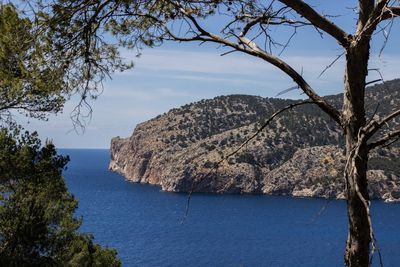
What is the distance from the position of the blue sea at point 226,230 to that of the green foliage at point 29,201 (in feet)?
154

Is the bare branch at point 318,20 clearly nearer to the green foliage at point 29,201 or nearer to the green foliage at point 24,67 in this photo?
the green foliage at point 24,67

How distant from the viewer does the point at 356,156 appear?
3775 millimetres

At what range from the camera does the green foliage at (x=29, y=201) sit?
605 inches

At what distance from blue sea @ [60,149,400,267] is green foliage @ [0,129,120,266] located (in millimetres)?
46930

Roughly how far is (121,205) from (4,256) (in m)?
111

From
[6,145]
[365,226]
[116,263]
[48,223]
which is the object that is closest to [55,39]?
[365,226]

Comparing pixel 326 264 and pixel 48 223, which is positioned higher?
pixel 48 223

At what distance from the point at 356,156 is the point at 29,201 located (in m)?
14.4

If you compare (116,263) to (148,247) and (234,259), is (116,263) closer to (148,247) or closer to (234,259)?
(234,259)

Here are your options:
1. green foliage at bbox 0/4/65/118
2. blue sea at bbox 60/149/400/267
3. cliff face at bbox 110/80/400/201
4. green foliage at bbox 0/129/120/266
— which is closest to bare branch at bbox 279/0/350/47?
green foliage at bbox 0/4/65/118

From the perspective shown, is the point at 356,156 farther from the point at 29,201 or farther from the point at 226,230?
the point at 226,230

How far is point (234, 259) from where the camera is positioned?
65812 millimetres

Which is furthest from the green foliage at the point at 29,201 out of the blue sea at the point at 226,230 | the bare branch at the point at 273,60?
the blue sea at the point at 226,230

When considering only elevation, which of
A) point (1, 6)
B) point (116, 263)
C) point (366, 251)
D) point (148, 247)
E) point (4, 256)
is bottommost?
point (148, 247)
